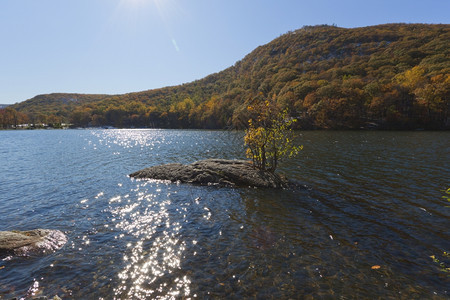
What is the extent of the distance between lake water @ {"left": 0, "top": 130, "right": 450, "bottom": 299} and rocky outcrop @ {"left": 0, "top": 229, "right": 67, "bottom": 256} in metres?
0.48

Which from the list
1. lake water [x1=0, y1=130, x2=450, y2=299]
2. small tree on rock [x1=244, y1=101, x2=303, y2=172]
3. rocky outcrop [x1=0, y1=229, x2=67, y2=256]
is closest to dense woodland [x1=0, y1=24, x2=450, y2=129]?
small tree on rock [x1=244, y1=101, x2=303, y2=172]

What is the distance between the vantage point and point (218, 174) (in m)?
22.0

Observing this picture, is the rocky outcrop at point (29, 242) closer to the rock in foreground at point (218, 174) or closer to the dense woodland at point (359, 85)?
the rock in foreground at point (218, 174)

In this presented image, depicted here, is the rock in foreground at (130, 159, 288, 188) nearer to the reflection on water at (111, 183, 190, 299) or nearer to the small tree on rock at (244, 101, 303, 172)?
the small tree on rock at (244, 101, 303, 172)

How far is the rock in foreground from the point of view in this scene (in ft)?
67.5

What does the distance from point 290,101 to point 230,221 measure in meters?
107

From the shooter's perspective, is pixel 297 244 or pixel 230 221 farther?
pixel 230 221

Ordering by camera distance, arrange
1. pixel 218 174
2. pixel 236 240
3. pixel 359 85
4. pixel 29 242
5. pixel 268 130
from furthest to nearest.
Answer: pixel 359 85 < pixel 218 174 < pixel 268 130 < pixel 236 240 < pixel 29 242

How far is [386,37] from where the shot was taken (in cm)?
16162

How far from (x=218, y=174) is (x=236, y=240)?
1137 centimetres

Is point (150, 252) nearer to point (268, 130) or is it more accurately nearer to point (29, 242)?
point (29, 242)

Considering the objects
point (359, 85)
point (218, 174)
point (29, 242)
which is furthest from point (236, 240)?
point (359, 85)

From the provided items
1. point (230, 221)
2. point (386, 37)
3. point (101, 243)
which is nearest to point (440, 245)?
point (230, 221)

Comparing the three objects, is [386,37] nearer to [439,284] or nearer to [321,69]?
[321,69]
